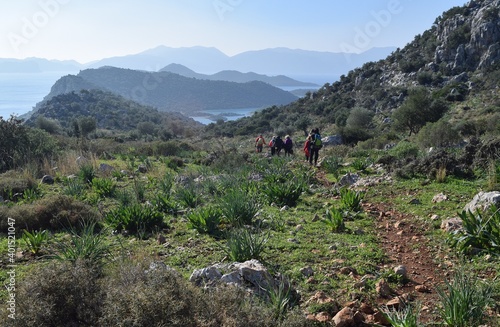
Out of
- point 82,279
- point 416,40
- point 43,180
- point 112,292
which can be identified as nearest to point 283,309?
point 112,292

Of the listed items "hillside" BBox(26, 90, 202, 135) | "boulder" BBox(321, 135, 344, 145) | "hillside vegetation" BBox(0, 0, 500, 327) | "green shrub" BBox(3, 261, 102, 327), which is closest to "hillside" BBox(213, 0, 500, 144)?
"boulder" BBox(321, 135, 344, 145)

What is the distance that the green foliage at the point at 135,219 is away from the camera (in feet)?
18.8

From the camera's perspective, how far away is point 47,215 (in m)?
6.16

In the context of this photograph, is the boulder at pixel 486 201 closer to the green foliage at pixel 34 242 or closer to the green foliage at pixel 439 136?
the green foliage at pixel 34 242

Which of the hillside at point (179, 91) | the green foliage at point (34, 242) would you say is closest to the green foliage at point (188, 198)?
the green foliage at point (34, 242)

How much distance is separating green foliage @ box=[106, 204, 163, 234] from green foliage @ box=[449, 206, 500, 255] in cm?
417

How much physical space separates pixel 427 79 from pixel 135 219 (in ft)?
147

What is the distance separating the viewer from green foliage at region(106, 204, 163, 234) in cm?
573

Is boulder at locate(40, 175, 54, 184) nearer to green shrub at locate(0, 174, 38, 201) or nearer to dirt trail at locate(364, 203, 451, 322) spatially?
green shrub at locate(0, 174, 38, 201)

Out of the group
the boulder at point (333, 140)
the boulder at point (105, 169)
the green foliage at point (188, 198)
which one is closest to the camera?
the green foliage at point (188, 198)

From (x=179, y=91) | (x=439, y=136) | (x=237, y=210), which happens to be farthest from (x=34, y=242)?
(x=179, y=91)

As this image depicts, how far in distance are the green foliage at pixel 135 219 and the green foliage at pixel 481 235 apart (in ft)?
13.7

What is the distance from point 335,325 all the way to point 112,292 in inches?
68.3

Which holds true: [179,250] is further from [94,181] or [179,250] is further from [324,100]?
[324,100]
